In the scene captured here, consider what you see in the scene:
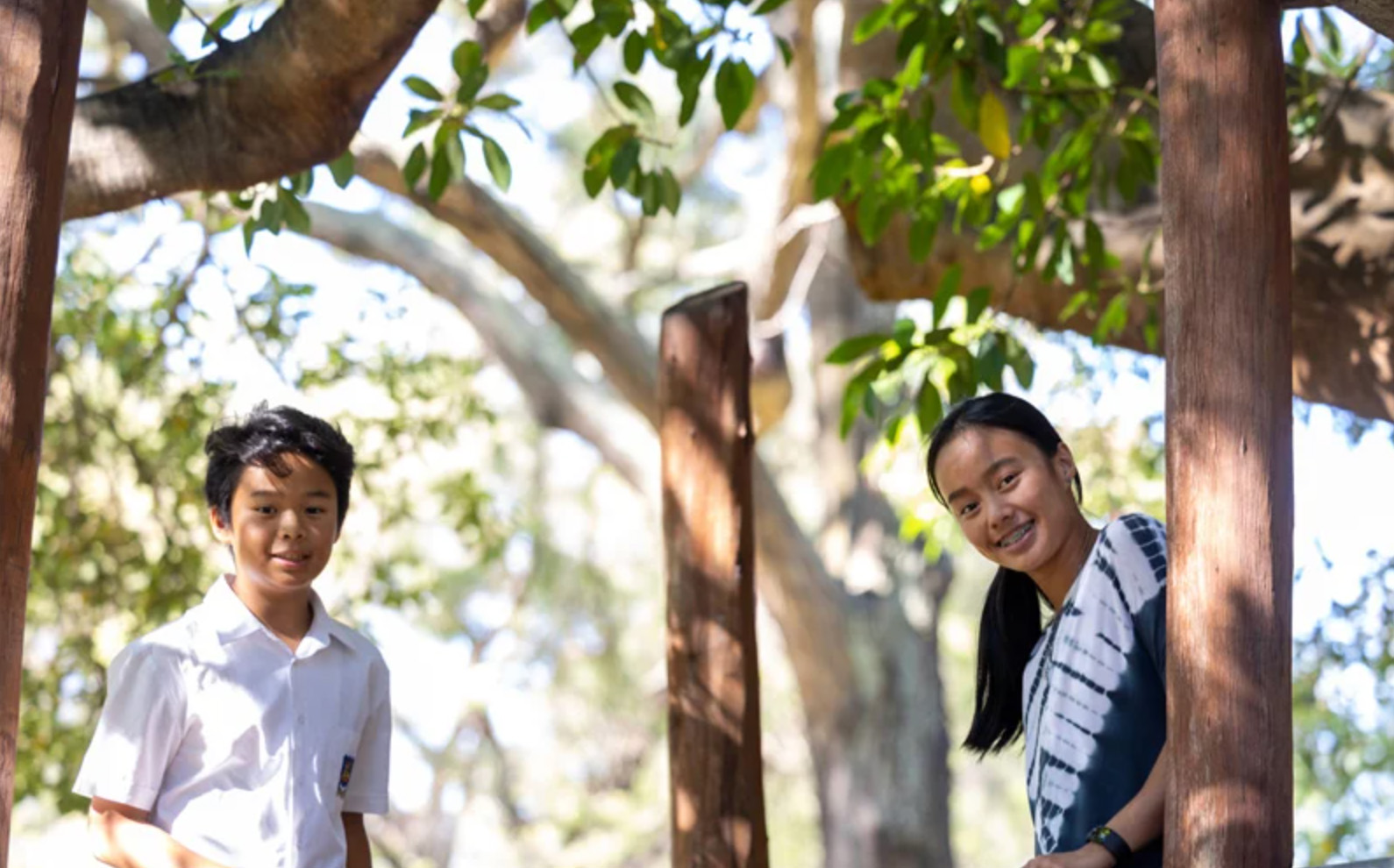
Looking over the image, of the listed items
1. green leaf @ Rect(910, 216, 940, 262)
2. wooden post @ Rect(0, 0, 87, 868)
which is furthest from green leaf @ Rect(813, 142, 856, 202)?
wooden post @ Rect(0, 0, 87, 868)

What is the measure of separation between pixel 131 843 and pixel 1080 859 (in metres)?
1.41

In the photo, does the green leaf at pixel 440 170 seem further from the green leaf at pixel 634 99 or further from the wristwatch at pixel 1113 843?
the wristwatch at pixel 1113 843

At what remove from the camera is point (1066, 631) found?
232cm

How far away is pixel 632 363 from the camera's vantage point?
839cm

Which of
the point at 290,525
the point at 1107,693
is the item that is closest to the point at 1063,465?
the point at 1107,693

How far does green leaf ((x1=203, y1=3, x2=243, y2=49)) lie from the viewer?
341cm

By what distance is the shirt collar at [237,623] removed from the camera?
110 inches

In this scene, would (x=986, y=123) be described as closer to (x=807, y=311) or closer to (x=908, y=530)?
(x=908, y=530)

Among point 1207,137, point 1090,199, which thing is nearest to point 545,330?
point 1090,199

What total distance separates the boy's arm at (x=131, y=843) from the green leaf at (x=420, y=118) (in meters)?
1.59

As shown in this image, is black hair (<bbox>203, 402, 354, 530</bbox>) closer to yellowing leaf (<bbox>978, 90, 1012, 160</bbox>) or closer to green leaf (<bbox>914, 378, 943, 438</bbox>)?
green leaf (<bbox>914, 378, 943, 438</bbox>)

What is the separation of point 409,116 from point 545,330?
561cm

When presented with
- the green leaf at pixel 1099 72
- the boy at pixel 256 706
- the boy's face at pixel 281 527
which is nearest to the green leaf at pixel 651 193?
the green leaf at pixel 1099 72

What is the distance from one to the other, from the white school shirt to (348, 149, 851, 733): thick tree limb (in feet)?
15.9
